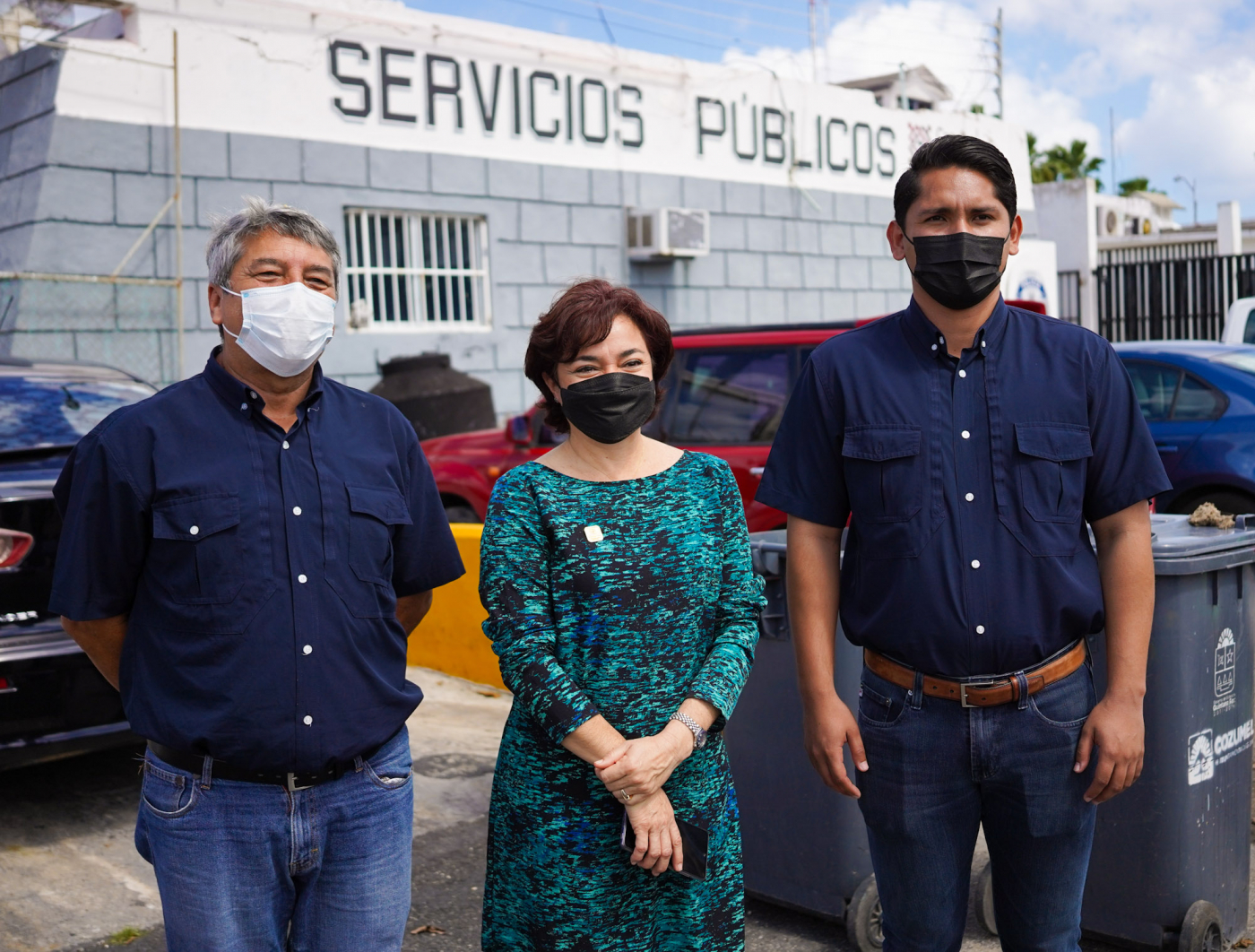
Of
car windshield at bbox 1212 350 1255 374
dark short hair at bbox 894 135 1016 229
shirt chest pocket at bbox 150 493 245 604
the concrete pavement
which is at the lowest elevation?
the concrete pavement

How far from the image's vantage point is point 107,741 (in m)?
4.41

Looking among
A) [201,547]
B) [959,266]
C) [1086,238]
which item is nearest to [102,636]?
[201,547]

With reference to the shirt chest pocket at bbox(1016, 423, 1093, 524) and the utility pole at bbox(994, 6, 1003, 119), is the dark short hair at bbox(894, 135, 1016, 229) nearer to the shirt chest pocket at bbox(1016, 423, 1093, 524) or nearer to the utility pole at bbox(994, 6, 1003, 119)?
the shirt chest pocket at bbox(1016, 423, 1093, 524)

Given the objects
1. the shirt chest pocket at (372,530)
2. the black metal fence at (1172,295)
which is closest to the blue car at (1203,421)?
the shirt chest pocket at (372,530)

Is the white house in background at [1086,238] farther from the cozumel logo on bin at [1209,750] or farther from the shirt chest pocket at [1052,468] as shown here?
the shirt chest pocket at [1052,468]

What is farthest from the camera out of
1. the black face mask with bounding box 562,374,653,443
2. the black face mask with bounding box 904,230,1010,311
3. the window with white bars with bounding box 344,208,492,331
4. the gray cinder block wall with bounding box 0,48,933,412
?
the window with white bars with bounding box 344,208,492,331

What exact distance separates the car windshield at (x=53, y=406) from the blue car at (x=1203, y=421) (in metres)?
5.92

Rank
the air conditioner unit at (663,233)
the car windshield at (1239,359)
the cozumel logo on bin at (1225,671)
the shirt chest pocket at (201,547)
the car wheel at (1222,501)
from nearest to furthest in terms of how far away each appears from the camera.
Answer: the shirt chest pocket at (201,547) → the cozumel logo on bin at (1225,671) → the car wheel at (1222,501) → the car windshield at (1239,359) → the air conditioner unit at (663,233)

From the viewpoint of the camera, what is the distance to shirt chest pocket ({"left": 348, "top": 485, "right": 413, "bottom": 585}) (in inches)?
91.9

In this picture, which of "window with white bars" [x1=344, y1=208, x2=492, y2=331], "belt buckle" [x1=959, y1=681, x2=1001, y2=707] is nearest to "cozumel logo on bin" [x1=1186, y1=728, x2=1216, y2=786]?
"belt buckle" [x1=959, y1=681, x2=1001, y2=707]

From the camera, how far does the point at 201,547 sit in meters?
→ 2.20

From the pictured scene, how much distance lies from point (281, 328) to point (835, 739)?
1.39 metres

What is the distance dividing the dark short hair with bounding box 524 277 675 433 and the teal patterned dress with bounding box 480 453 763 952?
0.24m

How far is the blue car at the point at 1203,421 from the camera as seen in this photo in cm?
788
